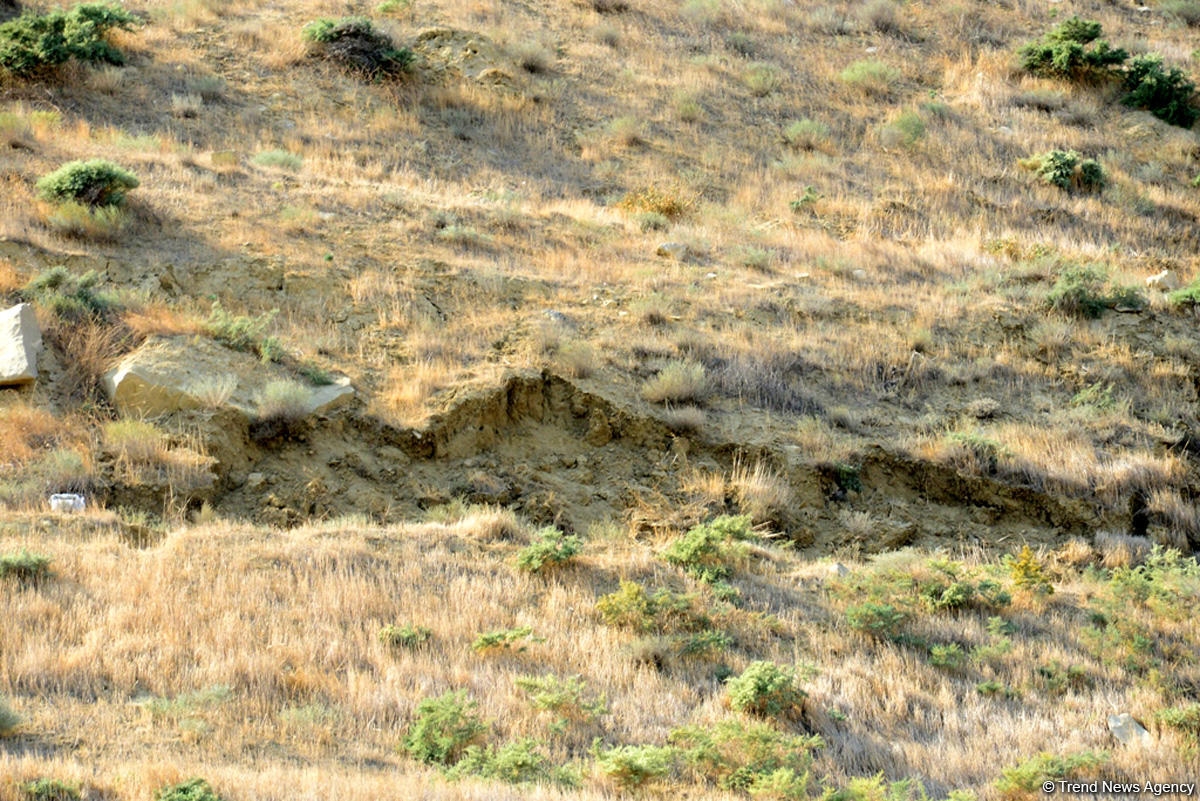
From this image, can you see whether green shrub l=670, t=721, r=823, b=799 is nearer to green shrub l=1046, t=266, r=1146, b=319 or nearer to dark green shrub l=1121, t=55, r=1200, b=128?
green shrub l=1046, t=266, r=1146, b=319

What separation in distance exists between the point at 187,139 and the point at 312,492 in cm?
813

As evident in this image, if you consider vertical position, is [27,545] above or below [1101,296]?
below

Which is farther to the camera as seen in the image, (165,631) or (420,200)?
(420,200)

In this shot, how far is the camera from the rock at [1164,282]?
1291 cm

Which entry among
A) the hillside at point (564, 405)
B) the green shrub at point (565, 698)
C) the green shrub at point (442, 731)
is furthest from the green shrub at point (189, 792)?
the green shrub at point (565, 698)

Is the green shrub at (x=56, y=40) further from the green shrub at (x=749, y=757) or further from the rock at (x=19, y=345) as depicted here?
the green shrub at (x=749, y=757)

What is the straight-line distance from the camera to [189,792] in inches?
171

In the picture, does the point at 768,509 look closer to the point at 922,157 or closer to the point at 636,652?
the point at 636,652

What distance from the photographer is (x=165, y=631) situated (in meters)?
6.27

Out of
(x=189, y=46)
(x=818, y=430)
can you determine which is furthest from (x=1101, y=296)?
(x=189, y=46)

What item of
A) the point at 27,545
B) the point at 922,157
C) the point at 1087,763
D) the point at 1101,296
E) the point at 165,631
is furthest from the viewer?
the point at 922,157

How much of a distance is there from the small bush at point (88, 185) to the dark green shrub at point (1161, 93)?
642 inches

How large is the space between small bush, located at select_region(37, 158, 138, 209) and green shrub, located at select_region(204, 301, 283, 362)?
93.0 inches

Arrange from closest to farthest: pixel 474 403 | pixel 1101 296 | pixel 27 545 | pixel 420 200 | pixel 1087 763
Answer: pixel 1087 763 < pixel 27 545 < pixel 474 403 < pixel 1101 296 < pixel 420 200
